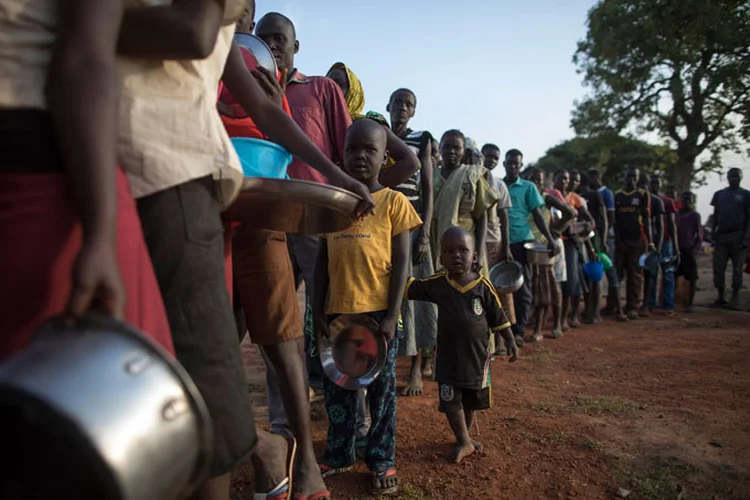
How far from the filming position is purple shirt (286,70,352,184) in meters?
3.17

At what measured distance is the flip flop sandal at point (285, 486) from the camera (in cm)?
224

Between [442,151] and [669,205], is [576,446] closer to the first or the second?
[442,151]

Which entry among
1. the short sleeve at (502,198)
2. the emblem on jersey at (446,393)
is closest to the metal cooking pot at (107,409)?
the emblem on jersey at (446,393)

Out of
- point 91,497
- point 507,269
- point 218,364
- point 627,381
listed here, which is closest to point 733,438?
point 627,381

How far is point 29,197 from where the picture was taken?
105 cm

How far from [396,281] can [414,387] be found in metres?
1.78

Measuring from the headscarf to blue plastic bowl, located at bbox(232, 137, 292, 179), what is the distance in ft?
7.01

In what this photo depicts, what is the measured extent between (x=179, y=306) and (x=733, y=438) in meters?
3.48

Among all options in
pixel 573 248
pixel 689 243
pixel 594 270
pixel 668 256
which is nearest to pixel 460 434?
pixel 573 248

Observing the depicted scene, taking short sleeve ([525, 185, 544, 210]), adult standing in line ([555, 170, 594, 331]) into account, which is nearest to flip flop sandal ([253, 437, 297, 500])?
short sleeve ([525, 185, 544, 210])

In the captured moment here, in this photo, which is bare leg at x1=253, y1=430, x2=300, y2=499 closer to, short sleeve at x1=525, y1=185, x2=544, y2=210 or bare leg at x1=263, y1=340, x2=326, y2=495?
bare leg at x1=263, y1=340, x2=326, y2=495

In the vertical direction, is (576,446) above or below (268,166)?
below

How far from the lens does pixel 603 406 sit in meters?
4.10

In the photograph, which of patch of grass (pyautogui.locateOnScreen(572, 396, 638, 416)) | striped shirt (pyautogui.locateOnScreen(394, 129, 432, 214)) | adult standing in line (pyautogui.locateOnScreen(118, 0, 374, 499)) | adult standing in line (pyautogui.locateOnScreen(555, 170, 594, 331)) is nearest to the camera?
adult standing in line (pyautogui.locateOnScreen(118, 0, 374, 499))
